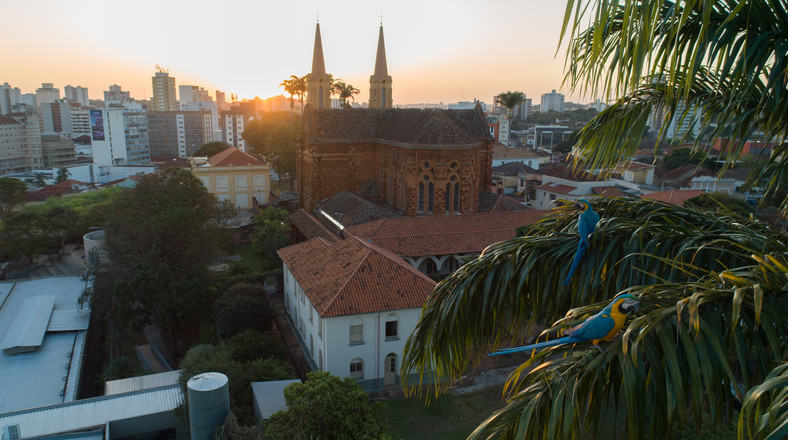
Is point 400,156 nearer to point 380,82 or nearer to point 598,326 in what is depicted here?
point 380,82

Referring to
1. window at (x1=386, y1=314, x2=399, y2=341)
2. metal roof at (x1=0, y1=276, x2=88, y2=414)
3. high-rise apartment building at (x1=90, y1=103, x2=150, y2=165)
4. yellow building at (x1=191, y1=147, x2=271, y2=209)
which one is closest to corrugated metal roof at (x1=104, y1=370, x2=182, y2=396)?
metal roof at (x1=0, y1=276, x2=88, y2=414)

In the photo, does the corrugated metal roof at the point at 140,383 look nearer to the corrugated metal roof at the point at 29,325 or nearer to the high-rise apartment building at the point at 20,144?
the corrugated metal roof at the point at 29,325

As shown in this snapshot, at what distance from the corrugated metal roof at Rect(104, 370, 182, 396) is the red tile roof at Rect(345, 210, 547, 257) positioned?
12311mm

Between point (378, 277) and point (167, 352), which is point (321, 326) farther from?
point (167, 352)

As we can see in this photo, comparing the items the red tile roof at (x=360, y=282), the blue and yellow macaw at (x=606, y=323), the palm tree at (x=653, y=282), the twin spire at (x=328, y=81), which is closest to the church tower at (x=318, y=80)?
the twin spire at (x=328, y=81)

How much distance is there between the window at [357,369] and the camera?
21219 millimetres

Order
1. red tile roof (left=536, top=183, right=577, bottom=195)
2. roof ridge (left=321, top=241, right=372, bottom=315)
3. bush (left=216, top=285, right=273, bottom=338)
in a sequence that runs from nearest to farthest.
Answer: roof ridge (left=321, top=241, right=372, bottom=315), bush (left=216, top=285, right=273, bottom=338), red tile roof (left=536, top=183, right=577, bottom=195)

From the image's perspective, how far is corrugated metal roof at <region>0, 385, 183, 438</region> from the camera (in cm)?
1692

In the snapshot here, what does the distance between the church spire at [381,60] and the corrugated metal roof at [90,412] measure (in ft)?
109

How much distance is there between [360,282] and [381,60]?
28.6 meters

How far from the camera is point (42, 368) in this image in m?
Result: 21.8

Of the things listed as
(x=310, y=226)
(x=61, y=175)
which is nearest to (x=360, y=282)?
(x=310, y=226)

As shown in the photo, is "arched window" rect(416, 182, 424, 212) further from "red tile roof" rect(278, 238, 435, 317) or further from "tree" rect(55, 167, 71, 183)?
"tree" rect(55, 167, 71, 183)

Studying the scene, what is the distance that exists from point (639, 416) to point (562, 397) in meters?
0.46
